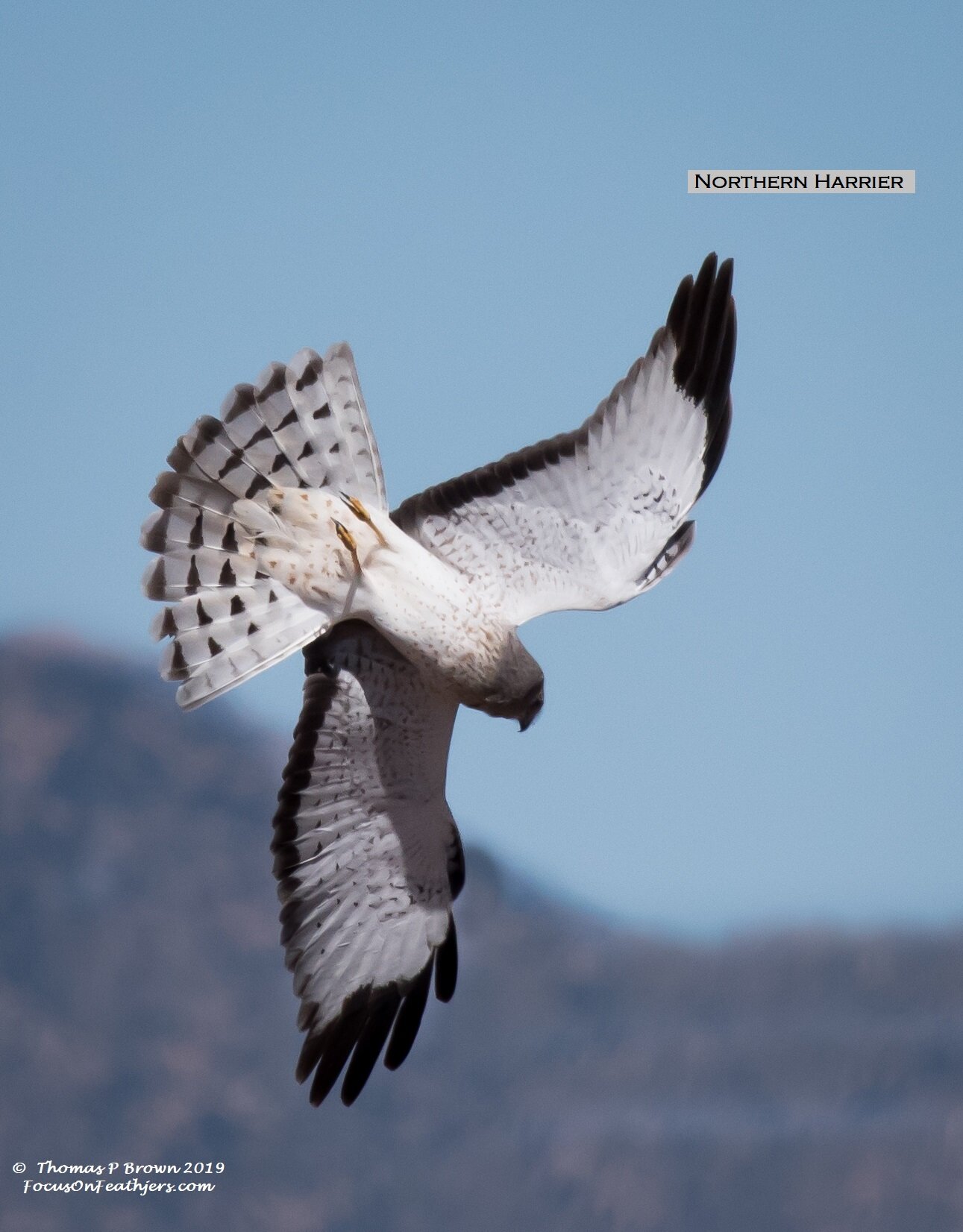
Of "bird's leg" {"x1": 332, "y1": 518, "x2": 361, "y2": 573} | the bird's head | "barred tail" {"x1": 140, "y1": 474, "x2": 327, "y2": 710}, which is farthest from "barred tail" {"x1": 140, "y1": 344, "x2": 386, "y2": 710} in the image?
the bird's head

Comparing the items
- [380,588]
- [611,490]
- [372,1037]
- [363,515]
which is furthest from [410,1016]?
[611,490]

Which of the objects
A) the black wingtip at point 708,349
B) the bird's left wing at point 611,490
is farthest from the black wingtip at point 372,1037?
the black wingtip at point 708,349

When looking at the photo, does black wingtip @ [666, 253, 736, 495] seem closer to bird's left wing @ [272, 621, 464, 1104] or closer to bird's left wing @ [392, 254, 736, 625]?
bird's left wing @ [392, 254, 736, 625]

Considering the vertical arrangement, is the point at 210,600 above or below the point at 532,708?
above

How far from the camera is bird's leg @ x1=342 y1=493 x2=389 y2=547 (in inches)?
111

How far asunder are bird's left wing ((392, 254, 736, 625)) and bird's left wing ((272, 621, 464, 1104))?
0.30 metres

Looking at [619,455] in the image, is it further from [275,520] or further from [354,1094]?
[354,1094]

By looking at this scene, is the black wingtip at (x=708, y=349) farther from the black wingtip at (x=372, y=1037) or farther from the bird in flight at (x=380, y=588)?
the black wingtip at (x=372, y=1037)

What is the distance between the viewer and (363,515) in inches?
111

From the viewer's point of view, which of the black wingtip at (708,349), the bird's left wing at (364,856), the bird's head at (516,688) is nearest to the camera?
the bird's head at (516,688)

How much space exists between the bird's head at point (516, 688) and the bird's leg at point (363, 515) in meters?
0.31

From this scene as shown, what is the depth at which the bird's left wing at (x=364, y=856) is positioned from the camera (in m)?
2.92

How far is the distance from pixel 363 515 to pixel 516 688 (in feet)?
1.47

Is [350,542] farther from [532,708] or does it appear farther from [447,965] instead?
[447,965]
